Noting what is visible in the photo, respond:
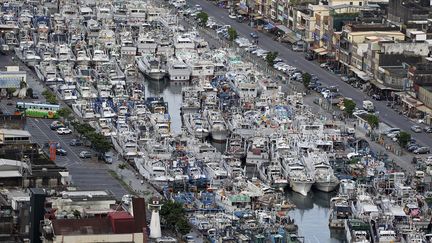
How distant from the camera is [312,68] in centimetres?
8919

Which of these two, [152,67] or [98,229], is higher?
[98,229]

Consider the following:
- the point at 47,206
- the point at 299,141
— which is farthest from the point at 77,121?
the point at 47,206

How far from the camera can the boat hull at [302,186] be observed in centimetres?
7115

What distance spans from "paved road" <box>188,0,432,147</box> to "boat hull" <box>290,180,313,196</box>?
21.5 feet

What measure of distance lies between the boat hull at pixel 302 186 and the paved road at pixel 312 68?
6.54 metres

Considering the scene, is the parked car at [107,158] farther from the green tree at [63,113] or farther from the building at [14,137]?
the green tree at [63,113]

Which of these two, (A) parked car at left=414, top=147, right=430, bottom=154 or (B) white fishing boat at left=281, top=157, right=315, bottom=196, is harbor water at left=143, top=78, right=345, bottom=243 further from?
(A) parked car at left=414, top=147, right=430, bottom=154

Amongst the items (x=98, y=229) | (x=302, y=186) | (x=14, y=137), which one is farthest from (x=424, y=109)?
(x=98, y=229)

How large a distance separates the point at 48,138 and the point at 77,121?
2.64m

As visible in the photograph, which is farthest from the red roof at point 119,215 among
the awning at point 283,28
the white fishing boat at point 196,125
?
the awning at point 283,28

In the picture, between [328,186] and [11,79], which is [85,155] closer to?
[328,186]

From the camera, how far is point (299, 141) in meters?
75.2

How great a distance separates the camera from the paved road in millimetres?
79312

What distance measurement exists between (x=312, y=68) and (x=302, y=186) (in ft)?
60.8
